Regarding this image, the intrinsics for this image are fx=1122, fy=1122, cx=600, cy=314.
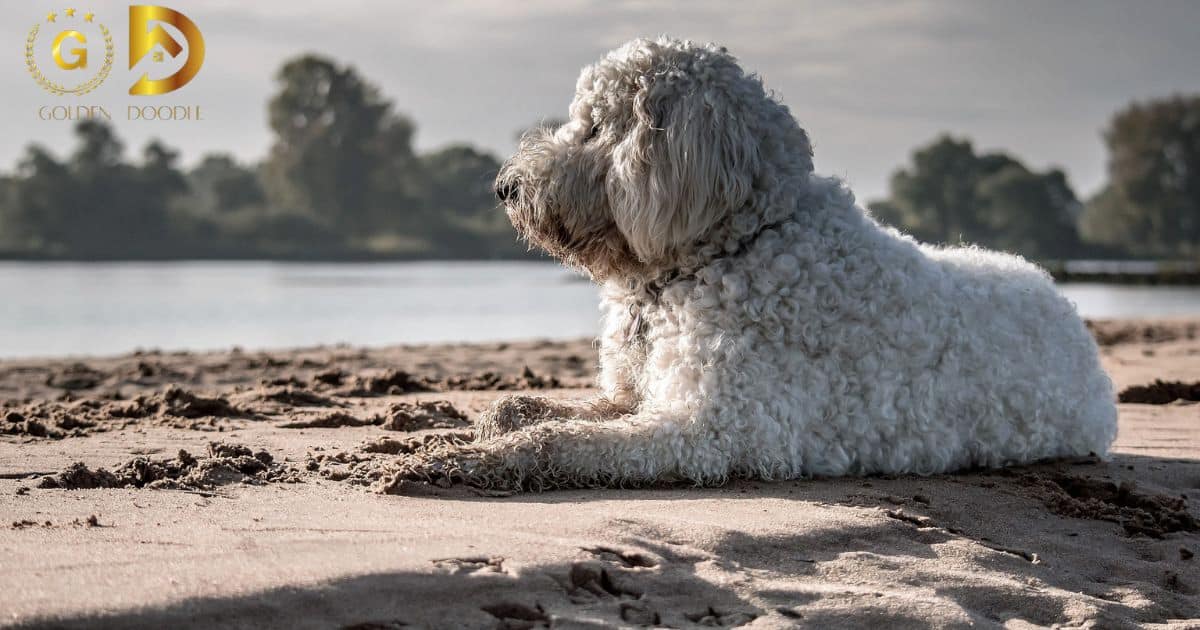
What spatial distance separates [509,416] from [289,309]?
1648 centimetres

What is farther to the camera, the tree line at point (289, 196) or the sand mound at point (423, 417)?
the tree line at point (289, 196)

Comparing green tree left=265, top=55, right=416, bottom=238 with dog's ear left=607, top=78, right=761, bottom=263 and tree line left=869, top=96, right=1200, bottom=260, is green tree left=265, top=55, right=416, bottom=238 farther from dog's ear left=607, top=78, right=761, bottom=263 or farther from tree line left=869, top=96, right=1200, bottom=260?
dog's ear left=607, top=78, right=761, bottom=263

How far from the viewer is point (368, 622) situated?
10.4ft

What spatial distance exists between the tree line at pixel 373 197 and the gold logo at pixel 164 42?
3611 centimetres

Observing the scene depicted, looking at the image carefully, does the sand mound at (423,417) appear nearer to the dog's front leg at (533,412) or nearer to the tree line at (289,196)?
the dog's front leg at (533,412)

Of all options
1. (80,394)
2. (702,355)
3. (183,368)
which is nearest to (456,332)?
(183,368)

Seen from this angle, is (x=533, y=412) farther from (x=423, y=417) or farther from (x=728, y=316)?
(x=423, y=417)

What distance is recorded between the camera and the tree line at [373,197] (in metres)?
58.8

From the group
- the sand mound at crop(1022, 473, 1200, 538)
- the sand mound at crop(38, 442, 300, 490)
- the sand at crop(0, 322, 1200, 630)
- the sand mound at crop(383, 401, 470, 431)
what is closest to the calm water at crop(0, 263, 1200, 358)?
the sand mound at crop(383, 401, 470, 431)

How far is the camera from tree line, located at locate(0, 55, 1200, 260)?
58781 mm

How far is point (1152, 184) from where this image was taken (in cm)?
7244

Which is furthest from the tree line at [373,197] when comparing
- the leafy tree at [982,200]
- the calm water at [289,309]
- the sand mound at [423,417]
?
the sand mound at [423,417]

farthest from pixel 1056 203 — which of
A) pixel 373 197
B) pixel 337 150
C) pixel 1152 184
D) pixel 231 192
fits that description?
pixel 231 192

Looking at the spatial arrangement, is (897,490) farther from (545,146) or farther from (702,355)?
(545,146)
